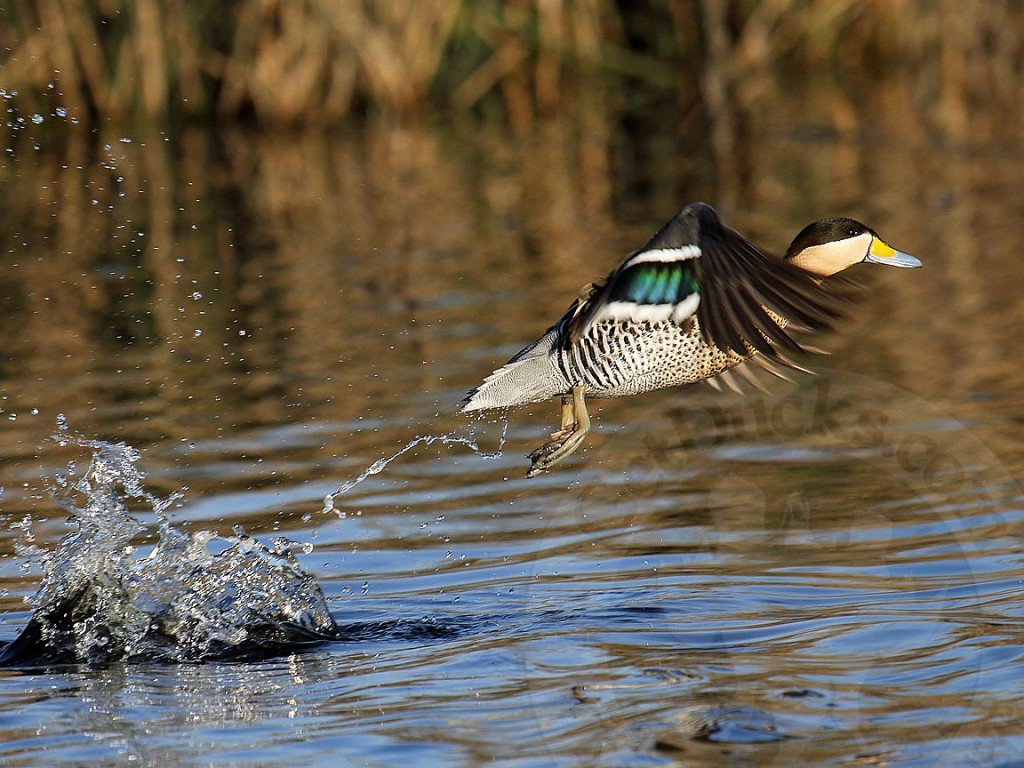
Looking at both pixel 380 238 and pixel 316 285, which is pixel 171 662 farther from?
pixel 380 238

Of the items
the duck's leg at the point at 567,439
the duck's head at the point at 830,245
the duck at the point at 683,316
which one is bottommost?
the duck's leg at the point at 567,439

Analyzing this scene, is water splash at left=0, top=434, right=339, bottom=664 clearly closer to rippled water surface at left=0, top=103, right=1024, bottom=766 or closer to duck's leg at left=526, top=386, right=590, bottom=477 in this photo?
rippled water surface at left=0, top=103, right=1024, bottom=766

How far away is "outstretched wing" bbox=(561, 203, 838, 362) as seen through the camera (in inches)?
172

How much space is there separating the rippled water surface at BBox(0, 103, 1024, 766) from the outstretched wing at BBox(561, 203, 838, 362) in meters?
0.87

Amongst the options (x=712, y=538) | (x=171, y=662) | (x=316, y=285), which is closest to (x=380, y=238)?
(x=316, y=285)

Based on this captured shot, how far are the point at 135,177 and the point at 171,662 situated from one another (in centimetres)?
965

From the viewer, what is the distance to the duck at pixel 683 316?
4.42 m

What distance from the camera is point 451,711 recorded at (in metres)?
4.06

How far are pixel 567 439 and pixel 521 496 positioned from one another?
1000 mm

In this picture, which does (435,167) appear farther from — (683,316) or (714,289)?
(714,289)

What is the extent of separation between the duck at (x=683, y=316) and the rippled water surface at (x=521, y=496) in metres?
0.66

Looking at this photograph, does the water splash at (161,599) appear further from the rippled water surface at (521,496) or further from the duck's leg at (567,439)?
the duck's leg at (567,439)

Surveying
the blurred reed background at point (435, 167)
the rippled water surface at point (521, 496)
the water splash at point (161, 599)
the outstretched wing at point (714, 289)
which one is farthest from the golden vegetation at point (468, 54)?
the outstretched wing at point (714, 289)

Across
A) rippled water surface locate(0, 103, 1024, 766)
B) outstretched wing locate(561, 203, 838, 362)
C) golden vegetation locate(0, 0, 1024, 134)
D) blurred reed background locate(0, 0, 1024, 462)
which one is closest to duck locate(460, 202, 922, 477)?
outstretched wing locate(561, 203, 838, 362)
